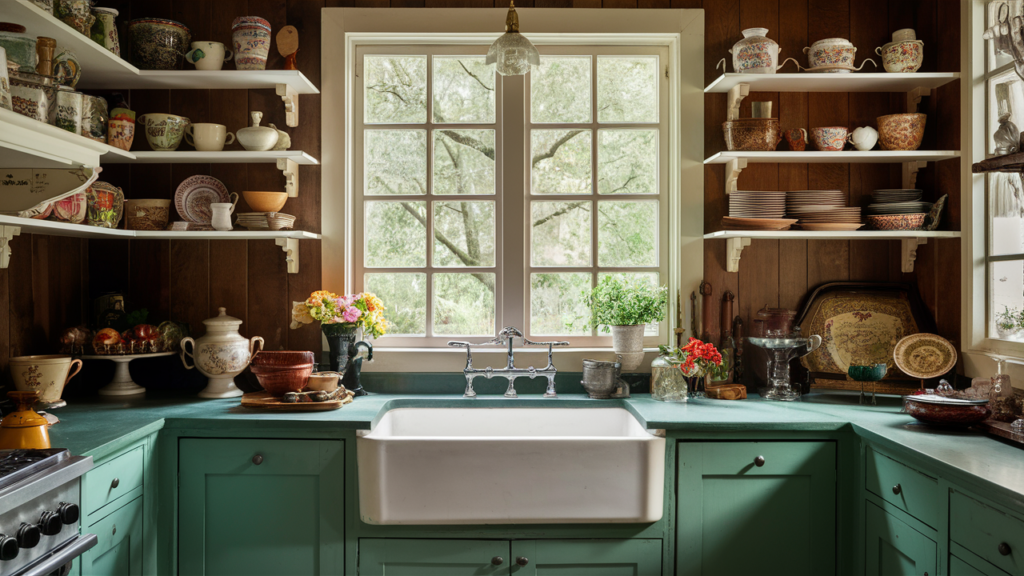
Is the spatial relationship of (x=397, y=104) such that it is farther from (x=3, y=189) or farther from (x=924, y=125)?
(x=924, y=125)

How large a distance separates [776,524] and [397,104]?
A: 230cm

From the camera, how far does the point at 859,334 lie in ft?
9.09

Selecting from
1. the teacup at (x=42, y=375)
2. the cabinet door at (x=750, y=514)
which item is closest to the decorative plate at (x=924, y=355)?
the cabinet door at (x=750, y=514)

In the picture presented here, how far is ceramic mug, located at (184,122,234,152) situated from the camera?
8.64 feet

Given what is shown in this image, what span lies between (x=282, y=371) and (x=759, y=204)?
2.02 m

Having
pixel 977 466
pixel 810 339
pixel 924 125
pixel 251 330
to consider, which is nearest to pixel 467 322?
pixel 251 330

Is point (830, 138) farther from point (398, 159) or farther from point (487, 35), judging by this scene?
point (398, 159)

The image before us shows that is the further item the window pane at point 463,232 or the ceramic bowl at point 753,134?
the window pane at point 463,232

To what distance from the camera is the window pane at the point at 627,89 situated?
115 inches

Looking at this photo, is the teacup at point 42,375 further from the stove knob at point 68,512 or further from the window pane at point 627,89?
the window pane at point 627,89

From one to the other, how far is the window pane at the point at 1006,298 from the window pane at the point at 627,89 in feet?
4.87

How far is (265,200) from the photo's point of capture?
8.77 ft

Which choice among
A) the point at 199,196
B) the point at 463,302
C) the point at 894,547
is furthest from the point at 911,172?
the point at 199,196

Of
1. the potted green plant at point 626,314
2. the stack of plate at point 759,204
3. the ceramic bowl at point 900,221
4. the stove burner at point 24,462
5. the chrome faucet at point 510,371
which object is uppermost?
the stack of plate at point 759,204
